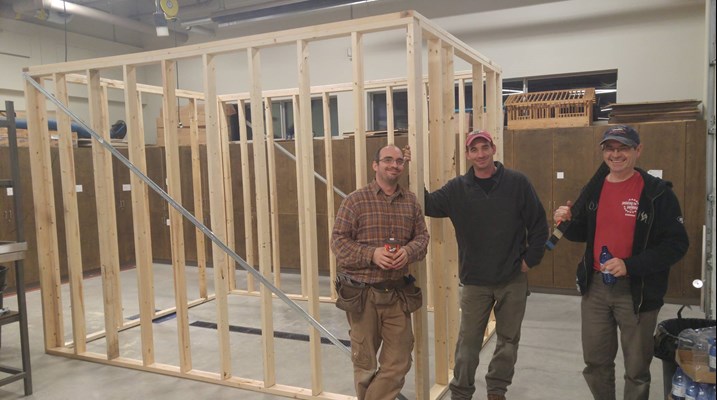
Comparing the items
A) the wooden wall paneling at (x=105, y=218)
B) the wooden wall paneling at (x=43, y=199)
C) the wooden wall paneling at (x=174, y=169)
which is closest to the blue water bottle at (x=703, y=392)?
the wooden wall paneling at (x=174, y=169)

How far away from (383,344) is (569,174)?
12.9 ft

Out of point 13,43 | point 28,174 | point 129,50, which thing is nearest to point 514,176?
point 28,174

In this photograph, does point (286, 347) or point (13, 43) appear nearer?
point (286, 347)

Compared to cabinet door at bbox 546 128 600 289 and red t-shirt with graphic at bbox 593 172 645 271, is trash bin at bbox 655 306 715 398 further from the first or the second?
cabinet door at bbox 546 128 600 289

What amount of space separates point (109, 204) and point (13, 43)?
5743 mm

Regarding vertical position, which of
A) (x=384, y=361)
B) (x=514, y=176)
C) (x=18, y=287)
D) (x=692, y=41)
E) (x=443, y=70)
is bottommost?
(x=384, y=361)

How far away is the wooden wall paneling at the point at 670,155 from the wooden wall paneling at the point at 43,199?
19.3ft

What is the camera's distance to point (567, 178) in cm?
591

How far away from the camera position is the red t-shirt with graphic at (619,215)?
8.56 ft

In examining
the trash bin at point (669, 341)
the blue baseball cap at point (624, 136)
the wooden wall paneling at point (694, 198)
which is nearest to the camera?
the trash bin at point (669, 341)

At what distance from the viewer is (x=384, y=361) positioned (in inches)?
114

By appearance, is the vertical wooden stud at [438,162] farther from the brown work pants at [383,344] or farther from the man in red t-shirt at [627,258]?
the man in red t-shirt at [627,258]

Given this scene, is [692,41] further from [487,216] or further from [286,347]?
[286,347]

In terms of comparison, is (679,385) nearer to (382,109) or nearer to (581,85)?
(581,85)
